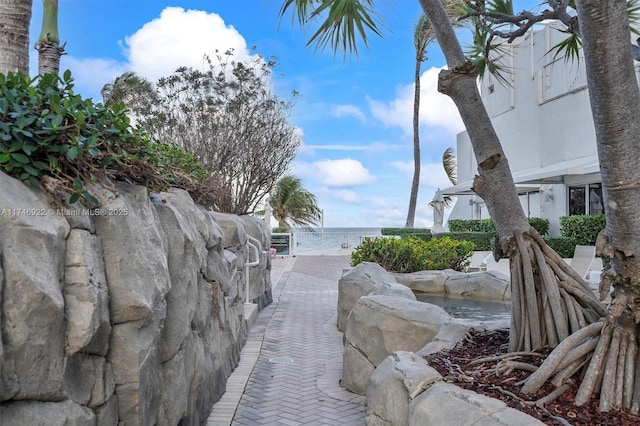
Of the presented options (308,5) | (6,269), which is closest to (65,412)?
(6,269)

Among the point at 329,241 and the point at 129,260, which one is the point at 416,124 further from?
the point at 129,260

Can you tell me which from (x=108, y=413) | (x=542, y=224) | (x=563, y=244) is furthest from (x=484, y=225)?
(x=108, y=413)

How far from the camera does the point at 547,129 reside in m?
16.0

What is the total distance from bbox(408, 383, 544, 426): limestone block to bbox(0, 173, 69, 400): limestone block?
1.73 m

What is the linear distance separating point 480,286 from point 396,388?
19.7 feet

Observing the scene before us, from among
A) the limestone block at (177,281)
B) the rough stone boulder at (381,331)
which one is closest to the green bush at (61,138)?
the limestone block at (177,281)

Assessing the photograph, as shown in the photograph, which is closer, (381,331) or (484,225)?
(381,331)

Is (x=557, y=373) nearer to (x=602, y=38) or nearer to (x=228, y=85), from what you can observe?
(x=602, y=38)

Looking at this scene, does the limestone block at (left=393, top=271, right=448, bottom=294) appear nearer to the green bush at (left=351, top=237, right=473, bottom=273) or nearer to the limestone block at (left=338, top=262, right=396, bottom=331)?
the green bush at (left=351, top=237, right=473, bottom=273)

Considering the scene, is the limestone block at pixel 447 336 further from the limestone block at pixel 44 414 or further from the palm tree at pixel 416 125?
the palm tree at pixel 416 125

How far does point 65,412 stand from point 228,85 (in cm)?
1343

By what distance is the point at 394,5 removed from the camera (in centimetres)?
500

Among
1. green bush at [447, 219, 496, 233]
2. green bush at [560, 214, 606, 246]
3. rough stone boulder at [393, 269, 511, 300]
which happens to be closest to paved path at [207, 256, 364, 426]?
rough stone boulder at [393, 269, 511, 300]

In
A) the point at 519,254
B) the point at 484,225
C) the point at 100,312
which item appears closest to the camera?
the point at 100,312
